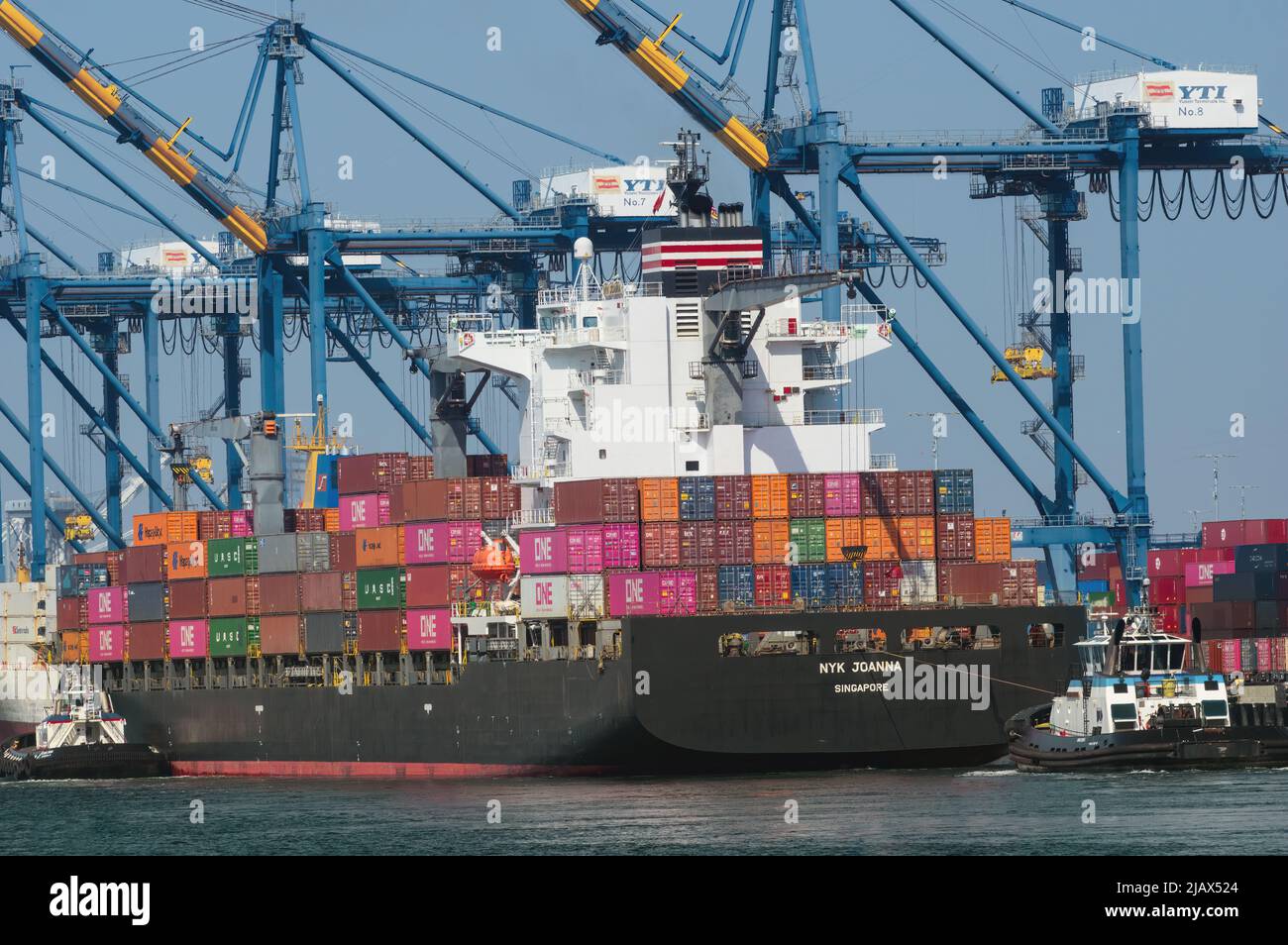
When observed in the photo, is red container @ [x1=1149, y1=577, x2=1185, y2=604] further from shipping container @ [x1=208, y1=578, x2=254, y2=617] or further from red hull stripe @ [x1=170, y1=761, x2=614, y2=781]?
shipping container @ [x1=208, y1=578, x2=254, y2=617]

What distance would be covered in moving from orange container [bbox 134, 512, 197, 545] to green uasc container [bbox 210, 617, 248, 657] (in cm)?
366

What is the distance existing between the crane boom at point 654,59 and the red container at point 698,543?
2311 centimetres

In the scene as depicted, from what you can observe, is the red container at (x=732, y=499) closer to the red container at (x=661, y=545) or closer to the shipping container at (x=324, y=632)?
the red container at (x=661, y=545)

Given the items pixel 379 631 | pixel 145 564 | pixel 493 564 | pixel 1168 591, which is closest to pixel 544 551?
pixel 493 564

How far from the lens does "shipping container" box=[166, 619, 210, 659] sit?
65.9 m

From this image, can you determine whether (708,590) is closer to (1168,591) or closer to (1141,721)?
(1141,721)

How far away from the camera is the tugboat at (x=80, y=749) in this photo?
6462 cm

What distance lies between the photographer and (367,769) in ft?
196

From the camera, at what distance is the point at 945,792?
4341cm

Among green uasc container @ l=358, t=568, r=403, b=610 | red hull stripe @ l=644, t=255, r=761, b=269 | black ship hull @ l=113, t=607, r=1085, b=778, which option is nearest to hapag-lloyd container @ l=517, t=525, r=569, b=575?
black ship hull @ l=113, t=607, r=1085, b=778

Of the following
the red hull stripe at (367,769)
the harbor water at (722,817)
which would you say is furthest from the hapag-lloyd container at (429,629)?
the harbor water at (722,817)

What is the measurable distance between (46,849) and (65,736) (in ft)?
88.9
